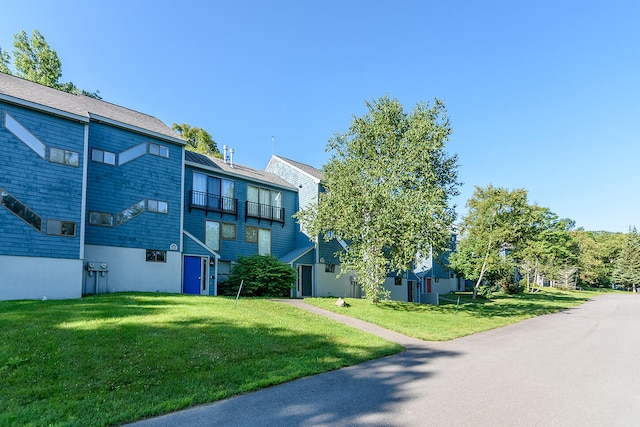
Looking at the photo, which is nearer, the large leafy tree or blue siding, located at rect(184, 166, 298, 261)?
blue siding, located at rect(184, 166, 298, 261)

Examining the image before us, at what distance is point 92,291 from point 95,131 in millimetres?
6903

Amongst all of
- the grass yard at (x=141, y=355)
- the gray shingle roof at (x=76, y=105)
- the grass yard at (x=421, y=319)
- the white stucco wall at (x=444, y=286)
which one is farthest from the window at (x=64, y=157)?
the white stucco wall at (x=444, y=286)

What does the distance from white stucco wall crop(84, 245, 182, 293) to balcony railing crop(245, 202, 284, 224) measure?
5.42 m

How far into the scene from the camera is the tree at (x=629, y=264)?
6825 centimetres

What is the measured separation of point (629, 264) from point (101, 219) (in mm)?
84511

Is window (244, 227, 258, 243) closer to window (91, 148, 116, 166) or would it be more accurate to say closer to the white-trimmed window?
the white-trimmed window

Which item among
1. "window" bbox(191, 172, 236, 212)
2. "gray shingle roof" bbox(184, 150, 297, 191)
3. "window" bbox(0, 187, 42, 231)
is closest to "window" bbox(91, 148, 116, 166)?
"window" bbox(0, 187, 42, 231)

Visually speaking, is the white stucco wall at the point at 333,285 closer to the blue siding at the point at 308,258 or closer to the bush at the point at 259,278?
the blue siding at the point at 308,258

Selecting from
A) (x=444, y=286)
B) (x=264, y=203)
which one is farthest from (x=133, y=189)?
(x=444, y=286)

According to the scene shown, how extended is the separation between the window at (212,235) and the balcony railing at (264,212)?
2.11 metres

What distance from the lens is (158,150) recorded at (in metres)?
18.5

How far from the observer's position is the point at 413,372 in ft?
25.2

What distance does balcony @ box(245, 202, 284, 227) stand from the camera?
22.8 meters

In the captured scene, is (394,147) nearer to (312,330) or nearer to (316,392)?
(312,330)
